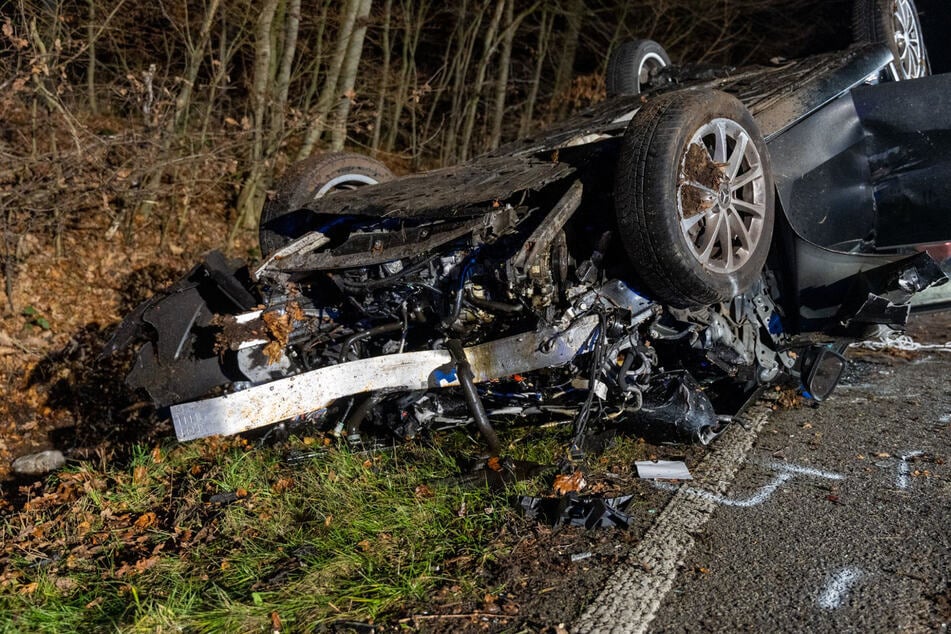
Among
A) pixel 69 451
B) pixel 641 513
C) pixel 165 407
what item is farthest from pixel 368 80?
pixel 641 513

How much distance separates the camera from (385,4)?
927 cm

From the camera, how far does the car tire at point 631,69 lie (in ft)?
18.1

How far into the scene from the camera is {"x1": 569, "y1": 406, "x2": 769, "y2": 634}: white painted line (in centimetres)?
236

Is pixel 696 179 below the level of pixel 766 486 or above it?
above

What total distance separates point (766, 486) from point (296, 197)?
2.82 meters

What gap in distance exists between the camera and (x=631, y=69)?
5531 mm

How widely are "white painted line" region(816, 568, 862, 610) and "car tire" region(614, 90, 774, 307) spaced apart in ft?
4.09

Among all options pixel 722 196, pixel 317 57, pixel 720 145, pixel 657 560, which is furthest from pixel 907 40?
pixel 317 57

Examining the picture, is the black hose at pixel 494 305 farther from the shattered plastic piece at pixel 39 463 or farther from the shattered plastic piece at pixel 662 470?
the shattered plastic piece at pixel 39 463

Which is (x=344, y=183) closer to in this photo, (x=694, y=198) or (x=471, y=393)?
(x=471, y=393)

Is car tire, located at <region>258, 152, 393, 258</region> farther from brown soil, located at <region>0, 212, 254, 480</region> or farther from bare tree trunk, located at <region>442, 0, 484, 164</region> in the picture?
bare tree trunk, located at <region>442, 0, 484, 164</region>

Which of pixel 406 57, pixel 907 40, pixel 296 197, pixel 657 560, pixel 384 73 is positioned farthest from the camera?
pixel 406 57

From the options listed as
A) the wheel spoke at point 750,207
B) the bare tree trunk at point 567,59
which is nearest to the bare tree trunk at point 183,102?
the wheel spoke at point 750,207

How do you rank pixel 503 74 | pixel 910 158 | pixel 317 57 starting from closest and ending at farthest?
pixel 910 158 → pixel 317 57 → pixel 503 74
